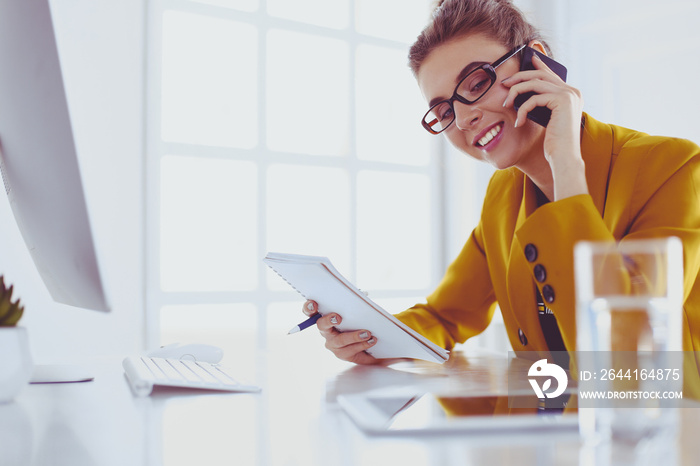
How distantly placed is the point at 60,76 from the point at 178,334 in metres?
2.02

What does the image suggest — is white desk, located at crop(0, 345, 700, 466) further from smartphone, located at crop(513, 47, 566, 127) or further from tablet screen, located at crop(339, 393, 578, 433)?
smartphone, located at crop(513, 47, 566, 127)

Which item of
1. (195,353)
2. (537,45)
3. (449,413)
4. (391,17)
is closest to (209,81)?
(391,17)

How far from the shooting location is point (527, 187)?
51.7 inches

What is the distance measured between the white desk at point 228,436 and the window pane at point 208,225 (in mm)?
1610

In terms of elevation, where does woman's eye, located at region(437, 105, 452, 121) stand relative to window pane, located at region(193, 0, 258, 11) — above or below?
below

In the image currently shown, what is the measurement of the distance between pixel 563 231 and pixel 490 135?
0.42m

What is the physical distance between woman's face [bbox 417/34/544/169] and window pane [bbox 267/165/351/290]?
4.72 ft

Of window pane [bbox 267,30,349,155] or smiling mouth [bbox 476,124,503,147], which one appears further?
window pane [bbox 267,30,349,155]

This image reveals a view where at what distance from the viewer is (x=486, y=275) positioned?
147 cm

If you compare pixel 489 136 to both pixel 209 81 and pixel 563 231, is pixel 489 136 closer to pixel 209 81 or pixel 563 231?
pixel 563 231

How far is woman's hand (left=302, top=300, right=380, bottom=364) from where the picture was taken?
108cm

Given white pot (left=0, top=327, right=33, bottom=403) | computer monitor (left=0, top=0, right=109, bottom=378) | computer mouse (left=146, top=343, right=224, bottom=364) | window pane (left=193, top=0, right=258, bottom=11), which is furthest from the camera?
window pane (left=193, top=0, right=258, bottom=11)

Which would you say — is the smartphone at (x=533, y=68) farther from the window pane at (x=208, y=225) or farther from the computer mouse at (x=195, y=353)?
the window pane at (x=208, y=225)

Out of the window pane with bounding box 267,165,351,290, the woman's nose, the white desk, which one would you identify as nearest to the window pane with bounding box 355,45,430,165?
the window pane with bounding box 267,165,351,290
